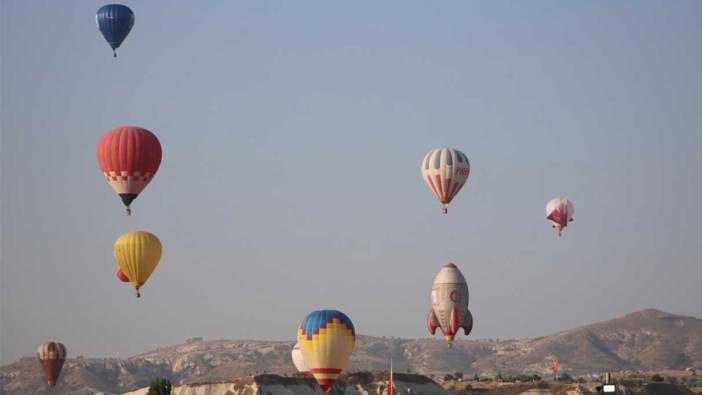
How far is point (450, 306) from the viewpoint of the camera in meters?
120

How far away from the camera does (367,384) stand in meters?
155

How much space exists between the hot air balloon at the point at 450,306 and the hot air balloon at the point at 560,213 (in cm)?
2593

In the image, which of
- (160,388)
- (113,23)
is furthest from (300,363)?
(113,23)

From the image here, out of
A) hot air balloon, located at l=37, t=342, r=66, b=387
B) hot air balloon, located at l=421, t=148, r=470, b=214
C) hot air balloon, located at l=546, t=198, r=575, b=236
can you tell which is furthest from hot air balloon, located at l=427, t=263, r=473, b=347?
hot air balloon, located at l=37, t=342, r=66, b=387

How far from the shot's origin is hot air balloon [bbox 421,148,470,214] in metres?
113

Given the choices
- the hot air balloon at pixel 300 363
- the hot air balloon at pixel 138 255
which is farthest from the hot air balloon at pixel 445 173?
the hot air balloon at pixel 300 363

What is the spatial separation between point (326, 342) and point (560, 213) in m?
47.7

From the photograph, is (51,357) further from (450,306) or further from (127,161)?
(127,161)

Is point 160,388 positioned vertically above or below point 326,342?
below

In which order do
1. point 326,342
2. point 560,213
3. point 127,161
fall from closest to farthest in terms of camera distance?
point 127,161, point 326,342, point 560,213

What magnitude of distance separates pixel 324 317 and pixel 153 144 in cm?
2112

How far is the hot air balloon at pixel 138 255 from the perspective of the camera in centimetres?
10850

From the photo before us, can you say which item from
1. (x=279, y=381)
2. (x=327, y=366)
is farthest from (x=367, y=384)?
(x=327, y=366)

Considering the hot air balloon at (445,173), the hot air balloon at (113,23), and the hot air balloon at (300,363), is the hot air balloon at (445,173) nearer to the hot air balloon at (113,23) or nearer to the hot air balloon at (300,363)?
the hot air balloon at (113,23)
